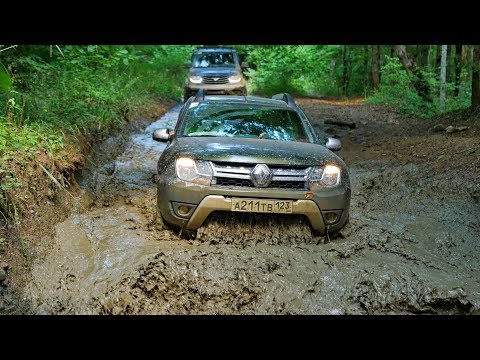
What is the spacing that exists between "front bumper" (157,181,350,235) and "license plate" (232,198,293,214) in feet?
Answer: 0.12

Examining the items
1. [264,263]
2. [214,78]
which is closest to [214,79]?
[214,78]

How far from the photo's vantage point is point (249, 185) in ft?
14.8

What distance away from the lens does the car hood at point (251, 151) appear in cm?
458

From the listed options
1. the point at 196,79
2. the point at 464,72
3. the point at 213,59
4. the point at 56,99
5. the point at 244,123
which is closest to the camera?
the point at 244,123

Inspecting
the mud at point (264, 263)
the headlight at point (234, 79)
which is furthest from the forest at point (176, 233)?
the headlight at point (234, 79)

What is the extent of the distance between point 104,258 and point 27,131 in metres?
2.13

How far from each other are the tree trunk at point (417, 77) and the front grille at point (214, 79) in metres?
6.15

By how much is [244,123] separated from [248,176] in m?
1.28

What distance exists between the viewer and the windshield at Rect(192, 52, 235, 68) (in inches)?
569

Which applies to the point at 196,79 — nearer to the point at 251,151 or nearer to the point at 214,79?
the point at 214,79

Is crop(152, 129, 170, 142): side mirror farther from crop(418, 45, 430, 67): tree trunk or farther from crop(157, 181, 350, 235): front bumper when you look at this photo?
crop(418, 45, 430, 67): tree trunk

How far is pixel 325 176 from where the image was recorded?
15.6ft
